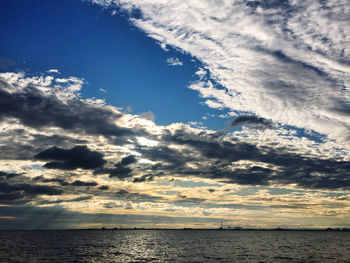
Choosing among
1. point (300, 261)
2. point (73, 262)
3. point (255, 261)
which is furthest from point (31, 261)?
point (300, 261)

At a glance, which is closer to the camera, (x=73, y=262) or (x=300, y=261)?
(x=73, y=262)

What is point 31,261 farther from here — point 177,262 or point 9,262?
point 177,262

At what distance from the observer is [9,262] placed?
286 feet

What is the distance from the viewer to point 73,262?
86500 millimetres

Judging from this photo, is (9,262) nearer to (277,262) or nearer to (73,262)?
(73,262)

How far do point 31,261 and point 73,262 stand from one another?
1436cm

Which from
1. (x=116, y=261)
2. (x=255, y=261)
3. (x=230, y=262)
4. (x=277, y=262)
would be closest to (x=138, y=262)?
(x=116, y=261)

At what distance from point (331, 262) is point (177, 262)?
2086 inches

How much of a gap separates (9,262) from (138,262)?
4157 cm

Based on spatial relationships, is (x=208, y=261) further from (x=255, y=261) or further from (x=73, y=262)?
(x=73, y=262)

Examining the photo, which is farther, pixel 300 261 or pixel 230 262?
pixel 300 261

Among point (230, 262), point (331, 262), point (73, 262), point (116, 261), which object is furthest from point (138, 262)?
point (331, 262)

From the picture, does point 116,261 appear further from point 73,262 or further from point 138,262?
point 73,262

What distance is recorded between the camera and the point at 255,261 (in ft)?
297
